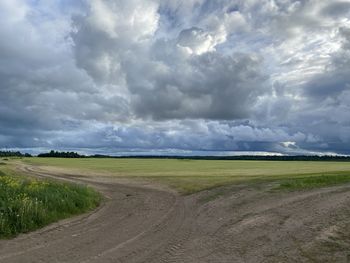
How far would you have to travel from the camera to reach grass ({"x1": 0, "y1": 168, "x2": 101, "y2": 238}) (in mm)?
14483

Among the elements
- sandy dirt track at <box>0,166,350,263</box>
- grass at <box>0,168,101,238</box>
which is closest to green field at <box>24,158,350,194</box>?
sandy dirt track at <box>0,166,350,263</box>

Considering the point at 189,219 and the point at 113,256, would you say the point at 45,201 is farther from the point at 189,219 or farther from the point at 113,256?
the point at 113,256

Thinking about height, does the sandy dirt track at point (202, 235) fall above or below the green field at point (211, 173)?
below

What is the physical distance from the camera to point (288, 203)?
20.2m

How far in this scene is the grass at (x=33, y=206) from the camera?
14483mm

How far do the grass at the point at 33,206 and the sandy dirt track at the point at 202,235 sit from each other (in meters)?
0.57

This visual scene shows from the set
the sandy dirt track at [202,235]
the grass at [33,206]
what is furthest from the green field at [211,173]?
the grass at [33,206]

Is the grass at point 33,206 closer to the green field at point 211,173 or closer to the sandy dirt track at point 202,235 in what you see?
the sandy dirt track at point 202,235

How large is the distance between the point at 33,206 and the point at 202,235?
676cm

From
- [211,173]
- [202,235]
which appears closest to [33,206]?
[202,235]

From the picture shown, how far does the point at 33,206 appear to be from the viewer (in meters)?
16.4

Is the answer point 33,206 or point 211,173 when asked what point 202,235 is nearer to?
point 33,206

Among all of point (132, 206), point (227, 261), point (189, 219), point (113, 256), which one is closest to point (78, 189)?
point (132, 206)

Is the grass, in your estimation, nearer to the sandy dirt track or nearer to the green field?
the sandy dirt track
